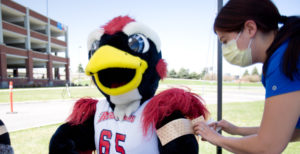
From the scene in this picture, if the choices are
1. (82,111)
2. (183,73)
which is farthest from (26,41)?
(183,73)

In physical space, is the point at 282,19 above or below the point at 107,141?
above

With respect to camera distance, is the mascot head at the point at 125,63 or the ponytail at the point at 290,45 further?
the mascot head at the point at 125,63

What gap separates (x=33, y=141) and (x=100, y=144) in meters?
2.93

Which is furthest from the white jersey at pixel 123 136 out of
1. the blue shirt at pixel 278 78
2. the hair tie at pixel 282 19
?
the hair tie at pixel 282 19

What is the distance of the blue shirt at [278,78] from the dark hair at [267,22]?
2cm

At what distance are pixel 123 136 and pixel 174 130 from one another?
1.31 feet

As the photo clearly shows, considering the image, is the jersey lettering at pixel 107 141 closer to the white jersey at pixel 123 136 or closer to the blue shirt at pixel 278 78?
the white jersey at pixel 123 136

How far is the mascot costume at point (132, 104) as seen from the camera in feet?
4.29

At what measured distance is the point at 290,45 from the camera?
91cm

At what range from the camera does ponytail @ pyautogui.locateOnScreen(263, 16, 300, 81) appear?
0.89 meters

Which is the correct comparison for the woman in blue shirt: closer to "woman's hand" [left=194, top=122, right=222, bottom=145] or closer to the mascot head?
"woman's hand" [left=194, top=122, right=222, bottom=145]

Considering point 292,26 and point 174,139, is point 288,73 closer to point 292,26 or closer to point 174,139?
point 292,26

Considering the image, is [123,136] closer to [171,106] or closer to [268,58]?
[171,106]

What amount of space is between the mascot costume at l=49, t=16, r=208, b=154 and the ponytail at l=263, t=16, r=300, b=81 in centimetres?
64
